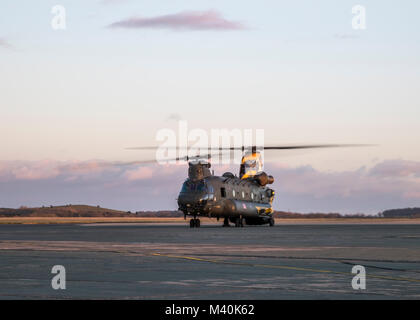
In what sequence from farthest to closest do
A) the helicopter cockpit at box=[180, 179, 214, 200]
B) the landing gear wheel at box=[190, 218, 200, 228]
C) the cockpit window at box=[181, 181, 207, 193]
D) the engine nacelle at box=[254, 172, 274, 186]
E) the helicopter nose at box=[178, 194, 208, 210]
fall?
the engine nacelle at box=[254, 172, 274, 186], the landing gear wheel at box=[190, 218, 200, 228], the cockpit window at box=[181, 181, 207, 193], the helicopter cockpit at box=[180, 179, 214, 200], the helicopter nose at box=[178, 194, 208, 210]

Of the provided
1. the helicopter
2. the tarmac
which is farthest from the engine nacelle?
the tarmac

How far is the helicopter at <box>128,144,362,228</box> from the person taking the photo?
79562 mm

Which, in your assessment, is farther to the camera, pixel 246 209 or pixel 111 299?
pixel 246 209

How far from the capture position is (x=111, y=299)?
16375mm

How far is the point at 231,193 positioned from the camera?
84750 mm

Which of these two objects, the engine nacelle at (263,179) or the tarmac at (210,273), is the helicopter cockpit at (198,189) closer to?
the engine nacelle at (263,179)

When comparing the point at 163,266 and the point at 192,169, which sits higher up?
the point at 192,169

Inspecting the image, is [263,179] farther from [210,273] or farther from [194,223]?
[210,273]

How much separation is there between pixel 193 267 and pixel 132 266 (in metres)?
1.88

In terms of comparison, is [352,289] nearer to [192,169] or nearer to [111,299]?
[111,299]

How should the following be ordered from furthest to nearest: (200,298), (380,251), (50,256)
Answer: (380,251), (50,256), (200,298)

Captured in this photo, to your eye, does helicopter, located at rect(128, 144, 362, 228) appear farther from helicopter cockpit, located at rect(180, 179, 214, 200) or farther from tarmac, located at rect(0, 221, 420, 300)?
tarmac, located at rect(0, 221, 420, 300)

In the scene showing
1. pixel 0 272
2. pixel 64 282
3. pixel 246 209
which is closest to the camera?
pixel 64 282
